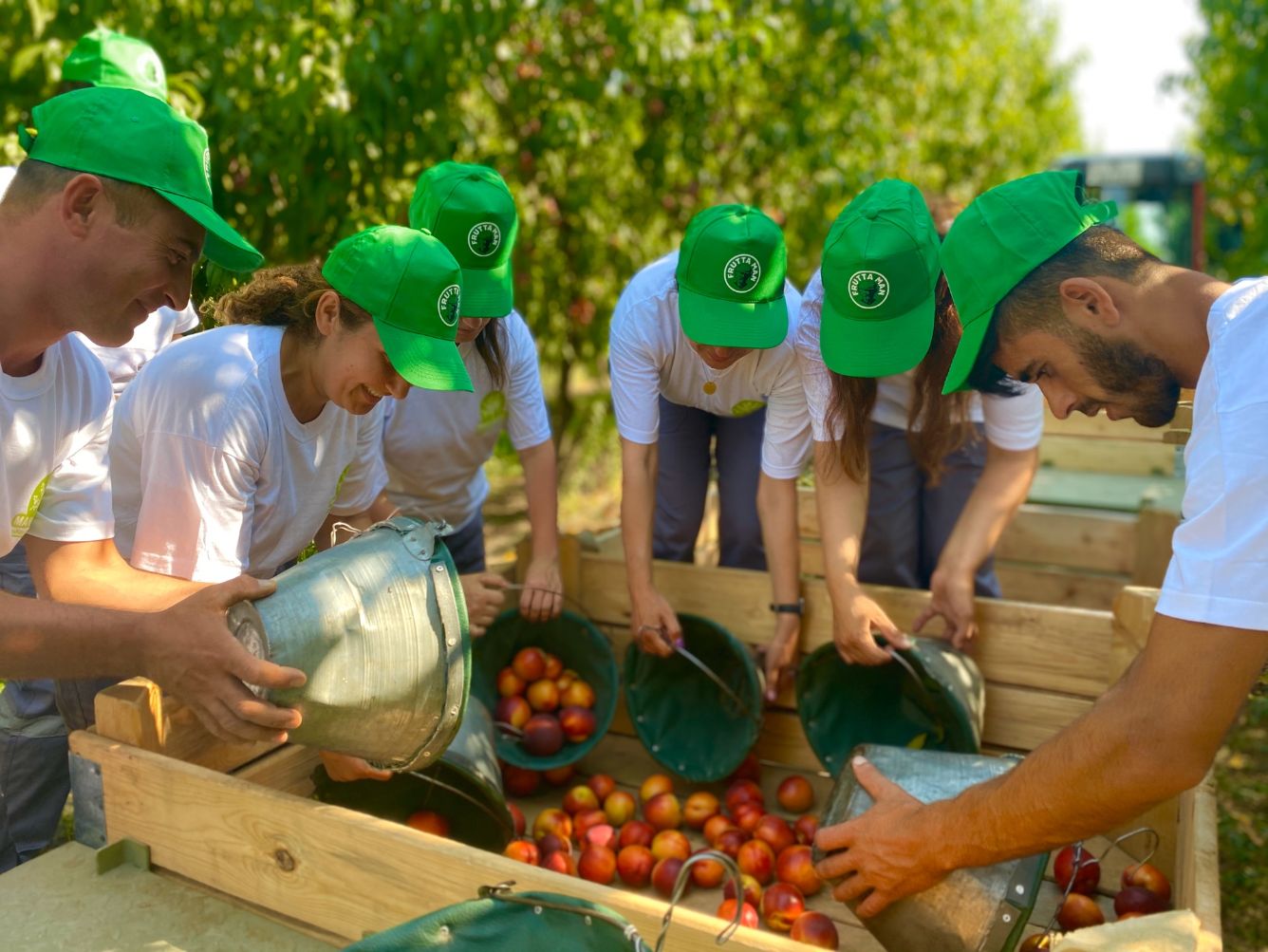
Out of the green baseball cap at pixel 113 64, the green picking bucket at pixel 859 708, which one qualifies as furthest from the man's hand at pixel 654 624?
the green baseball cap at pixel 113 64

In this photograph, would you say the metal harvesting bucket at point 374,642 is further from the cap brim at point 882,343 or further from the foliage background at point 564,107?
the foliage background at point 564,107

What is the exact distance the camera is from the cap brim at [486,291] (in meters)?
2.67

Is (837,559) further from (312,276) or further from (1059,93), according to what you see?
(1059,93)

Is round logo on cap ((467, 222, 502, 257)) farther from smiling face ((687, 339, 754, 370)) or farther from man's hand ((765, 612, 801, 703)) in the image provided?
man's hand ((765, 612, 801, 703))

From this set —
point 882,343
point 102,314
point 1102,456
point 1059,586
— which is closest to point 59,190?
point 102,314

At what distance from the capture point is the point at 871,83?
23.5ft

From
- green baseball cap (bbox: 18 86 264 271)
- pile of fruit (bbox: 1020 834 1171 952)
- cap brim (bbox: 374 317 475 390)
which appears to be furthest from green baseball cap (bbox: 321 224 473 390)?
pile of fruit (bbox: 1020 834 1171 952)

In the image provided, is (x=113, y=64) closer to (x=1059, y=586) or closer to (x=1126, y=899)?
(x=1126, y=899)

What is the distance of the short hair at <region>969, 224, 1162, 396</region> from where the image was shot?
179 centimetres

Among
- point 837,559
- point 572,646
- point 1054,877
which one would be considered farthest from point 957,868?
point 572,646

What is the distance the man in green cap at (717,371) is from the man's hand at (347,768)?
2.90 ft

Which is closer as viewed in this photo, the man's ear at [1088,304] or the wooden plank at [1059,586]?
the man's ear at [1088,304]

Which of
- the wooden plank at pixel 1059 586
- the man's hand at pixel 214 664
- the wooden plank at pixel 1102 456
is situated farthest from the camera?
the wooden plank at pixel 1102 456

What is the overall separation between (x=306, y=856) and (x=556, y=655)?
51.5 inches
